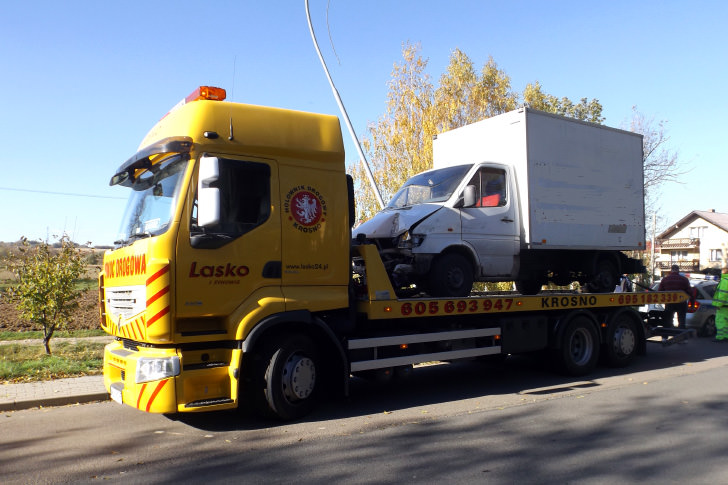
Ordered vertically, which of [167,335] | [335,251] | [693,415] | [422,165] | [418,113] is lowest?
[693,415]

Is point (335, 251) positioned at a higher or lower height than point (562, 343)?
higher

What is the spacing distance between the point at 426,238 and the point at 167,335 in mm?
3633

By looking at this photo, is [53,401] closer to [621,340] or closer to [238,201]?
[238,201]

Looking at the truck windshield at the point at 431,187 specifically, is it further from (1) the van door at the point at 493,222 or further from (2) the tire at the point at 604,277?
(2) the tire at the point at 604,277

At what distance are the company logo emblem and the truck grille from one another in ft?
5.69

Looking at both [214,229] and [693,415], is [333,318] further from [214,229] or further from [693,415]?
[693,415]

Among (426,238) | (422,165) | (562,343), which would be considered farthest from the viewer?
(422,165)

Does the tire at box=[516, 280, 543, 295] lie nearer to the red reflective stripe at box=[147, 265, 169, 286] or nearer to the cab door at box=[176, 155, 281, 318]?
the cab door at box=[176, 155, 281, 318]

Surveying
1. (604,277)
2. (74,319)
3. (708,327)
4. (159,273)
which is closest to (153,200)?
(159,273)

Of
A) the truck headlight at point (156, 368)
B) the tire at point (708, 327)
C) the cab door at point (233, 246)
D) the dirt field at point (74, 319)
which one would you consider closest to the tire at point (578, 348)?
the cab door at point (233, 246)

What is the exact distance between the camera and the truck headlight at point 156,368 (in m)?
5.70

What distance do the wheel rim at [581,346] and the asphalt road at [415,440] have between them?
985 mm

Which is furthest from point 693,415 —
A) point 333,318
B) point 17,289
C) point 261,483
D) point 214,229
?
point 17,289

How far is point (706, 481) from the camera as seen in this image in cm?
453
